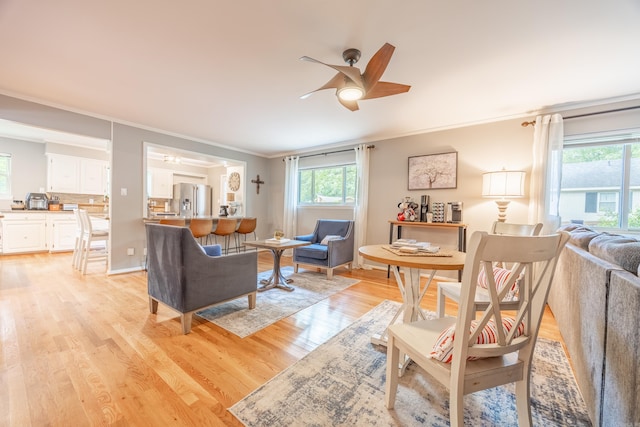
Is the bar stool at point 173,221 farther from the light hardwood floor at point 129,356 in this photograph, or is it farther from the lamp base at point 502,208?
the lamp base at point 502,208

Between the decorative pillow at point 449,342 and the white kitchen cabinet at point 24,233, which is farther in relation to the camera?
the white kitchen cabinet at point 24,233

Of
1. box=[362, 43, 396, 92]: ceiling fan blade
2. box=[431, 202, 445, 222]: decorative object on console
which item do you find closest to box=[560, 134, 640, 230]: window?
box=[431, 202, 445, 222]: decorative object on console

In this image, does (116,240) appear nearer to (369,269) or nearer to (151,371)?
(151,371)

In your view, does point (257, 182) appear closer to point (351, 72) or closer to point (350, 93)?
point (350, 93)

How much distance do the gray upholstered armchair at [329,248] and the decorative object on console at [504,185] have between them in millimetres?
2044

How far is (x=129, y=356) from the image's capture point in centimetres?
173

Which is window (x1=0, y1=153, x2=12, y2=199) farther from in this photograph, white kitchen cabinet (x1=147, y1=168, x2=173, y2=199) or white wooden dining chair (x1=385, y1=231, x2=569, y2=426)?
white wooden dining chair (x1=385, y1=231, x2=569, y2=426)

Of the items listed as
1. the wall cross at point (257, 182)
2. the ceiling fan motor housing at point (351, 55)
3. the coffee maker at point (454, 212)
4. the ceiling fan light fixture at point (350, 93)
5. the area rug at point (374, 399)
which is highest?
the ceiling fan motor housing at point (351, 55)

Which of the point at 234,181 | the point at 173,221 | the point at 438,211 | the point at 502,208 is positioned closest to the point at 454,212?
the point at 438,211

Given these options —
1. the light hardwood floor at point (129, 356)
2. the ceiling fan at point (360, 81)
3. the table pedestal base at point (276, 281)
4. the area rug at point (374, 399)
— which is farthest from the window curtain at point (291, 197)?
the area rug at point (374, 399)

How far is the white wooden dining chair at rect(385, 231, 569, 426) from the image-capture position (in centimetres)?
84

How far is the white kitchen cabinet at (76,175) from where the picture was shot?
5.31m

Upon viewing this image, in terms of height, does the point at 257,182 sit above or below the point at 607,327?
above

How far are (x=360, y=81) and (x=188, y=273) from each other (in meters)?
2.07
